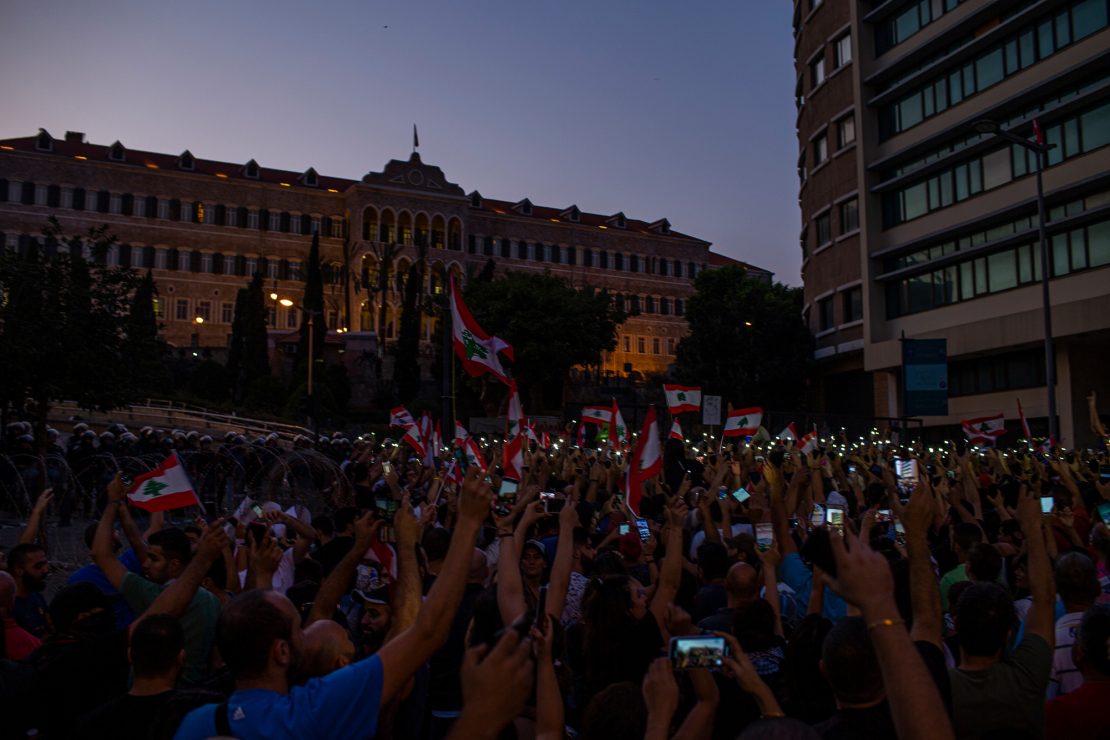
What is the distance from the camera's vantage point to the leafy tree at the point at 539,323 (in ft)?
192

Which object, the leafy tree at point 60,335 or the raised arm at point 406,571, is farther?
the leafy tree at point 60,335

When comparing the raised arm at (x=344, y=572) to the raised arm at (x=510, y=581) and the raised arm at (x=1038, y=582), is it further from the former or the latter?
the raised arm at (x=1038, y=582)

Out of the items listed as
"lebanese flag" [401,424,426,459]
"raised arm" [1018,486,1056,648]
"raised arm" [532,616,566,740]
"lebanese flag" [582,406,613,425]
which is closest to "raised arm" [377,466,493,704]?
"raised arm" [532,616,566,740]

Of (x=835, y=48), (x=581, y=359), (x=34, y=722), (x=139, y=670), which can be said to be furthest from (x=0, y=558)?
(x=581, y=359)

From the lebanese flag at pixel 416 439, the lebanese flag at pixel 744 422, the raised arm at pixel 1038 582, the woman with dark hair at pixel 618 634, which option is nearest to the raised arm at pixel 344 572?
the woman with dark hair at pixel 618 634

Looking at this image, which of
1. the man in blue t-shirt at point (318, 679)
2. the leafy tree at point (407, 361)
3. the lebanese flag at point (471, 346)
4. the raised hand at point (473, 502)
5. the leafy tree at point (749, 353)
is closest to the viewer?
the man in blue t-shirt at point (318, 679)

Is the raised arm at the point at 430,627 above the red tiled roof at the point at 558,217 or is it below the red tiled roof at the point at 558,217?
below

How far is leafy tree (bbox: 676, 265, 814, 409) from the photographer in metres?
48.5

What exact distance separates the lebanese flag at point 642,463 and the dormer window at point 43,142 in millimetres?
75560

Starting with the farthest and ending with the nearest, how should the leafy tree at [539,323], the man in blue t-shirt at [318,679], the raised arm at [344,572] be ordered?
the leafy tree at [539,323] → the raised arm at [344,572] → the man in blue t-shirt at [318,679]

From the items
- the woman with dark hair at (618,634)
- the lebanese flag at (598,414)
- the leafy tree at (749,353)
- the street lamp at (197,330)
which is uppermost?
the street lamp at (197,330)

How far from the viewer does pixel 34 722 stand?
408 cm

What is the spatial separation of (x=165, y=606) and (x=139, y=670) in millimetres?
551

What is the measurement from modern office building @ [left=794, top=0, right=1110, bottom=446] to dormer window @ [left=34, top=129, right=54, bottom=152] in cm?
5556
